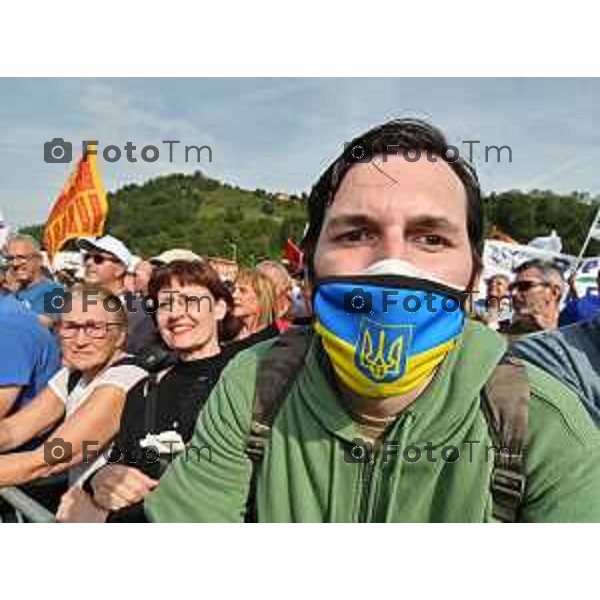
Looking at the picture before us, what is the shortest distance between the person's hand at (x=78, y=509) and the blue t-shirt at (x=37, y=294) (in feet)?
2.76

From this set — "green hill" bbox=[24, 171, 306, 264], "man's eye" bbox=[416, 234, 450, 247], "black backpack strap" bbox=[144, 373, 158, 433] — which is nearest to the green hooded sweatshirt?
"man's eye" bbox=[416, 234, 450, 247]

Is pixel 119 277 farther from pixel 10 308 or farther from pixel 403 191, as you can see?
pixel 403 191

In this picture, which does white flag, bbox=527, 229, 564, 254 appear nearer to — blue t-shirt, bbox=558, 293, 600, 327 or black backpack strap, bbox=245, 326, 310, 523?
blue t-shirt, bbox=558, 293, 600, 327

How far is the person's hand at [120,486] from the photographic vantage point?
1.99 meters

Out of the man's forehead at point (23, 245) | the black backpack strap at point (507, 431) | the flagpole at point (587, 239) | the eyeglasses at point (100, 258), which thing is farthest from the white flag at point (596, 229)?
the man's forehead at point (23, 245)

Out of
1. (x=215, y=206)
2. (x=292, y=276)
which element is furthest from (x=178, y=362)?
(x=292, y=276)

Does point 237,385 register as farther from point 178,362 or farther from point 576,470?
point 178,362

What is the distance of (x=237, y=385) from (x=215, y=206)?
1.03 metres

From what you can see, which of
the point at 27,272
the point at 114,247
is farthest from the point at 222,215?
the point at 27,272

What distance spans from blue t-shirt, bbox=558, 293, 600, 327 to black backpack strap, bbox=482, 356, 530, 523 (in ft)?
5.47

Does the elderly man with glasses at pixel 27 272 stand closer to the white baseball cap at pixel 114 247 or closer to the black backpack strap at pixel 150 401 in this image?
the white baseball cap at pixel 114 247

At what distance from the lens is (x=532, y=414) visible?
133cm

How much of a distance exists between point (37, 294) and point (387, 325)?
6.76 feet

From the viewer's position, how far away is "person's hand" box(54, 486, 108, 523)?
2.01 metres
